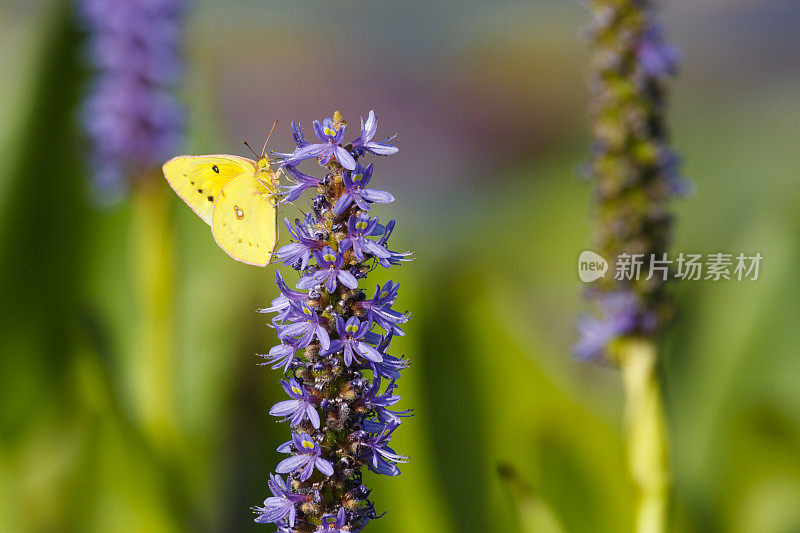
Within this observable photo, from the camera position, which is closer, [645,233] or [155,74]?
[645,233]

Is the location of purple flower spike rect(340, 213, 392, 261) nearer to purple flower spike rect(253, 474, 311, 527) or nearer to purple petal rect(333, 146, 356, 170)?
purple petal rect(333, 146, 356, 170)

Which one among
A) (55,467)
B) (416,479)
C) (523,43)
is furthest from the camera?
(523,43)

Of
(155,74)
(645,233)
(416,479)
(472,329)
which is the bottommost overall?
(416,479)

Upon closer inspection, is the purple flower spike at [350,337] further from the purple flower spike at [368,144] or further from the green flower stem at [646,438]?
the green flower stem at [646,438]

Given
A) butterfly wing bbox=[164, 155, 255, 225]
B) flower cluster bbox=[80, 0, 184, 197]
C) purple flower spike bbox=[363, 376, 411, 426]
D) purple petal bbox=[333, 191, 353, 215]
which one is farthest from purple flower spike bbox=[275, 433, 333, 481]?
flower cluster bbox=[80, 0, 184, 197]

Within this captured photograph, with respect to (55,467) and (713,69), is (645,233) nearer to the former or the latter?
(55,467)

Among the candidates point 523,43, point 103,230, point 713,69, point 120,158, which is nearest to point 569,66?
point 523,43

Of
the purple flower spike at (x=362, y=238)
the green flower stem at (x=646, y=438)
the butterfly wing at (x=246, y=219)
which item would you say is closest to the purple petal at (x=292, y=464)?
the purple flower spike at (x=362, y=238)

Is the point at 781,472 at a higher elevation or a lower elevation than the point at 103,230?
lower

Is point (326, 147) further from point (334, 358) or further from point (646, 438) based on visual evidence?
point (646, 438)
